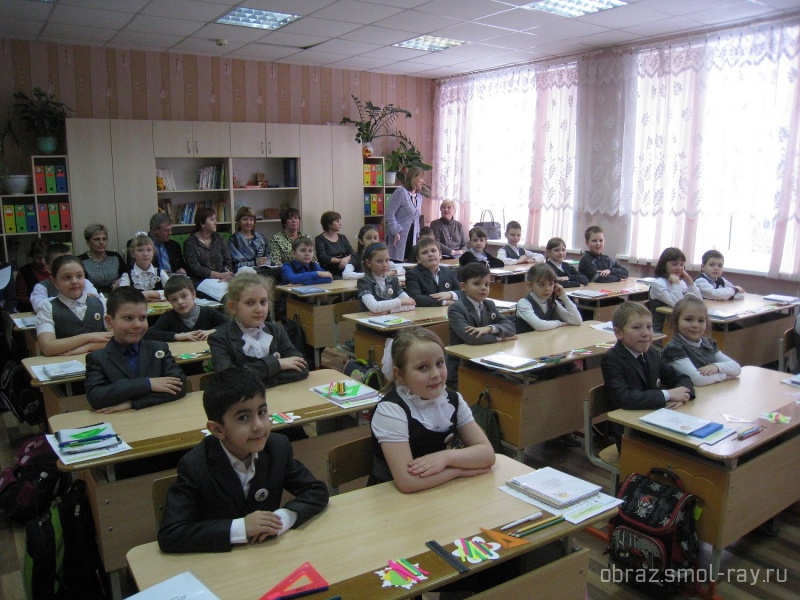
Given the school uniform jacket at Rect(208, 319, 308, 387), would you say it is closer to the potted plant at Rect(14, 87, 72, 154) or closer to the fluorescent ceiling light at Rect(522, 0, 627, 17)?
the fluorescent ceiling light at Rect(522, 0, 627, 17)

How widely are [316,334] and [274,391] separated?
8.64ft

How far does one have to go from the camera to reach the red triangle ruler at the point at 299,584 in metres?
1.43

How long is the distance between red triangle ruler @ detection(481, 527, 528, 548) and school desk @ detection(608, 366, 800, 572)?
3.49ft

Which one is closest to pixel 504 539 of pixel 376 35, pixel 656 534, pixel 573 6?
pixel 656 534

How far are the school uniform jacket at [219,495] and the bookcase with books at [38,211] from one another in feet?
19.3

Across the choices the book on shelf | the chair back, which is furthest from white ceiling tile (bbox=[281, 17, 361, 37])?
the book on shelf

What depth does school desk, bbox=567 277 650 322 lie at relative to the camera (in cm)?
544

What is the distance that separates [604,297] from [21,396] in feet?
14.4

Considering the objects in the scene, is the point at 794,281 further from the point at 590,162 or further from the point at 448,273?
the point at 448,273

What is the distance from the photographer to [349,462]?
212 cm

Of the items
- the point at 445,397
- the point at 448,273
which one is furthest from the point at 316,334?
the point at 445,397

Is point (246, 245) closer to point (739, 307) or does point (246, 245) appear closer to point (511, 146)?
point (511, 146)

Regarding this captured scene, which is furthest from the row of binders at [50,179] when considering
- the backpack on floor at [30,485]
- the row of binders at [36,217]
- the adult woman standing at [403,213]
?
the backpack on floor at [30,485]

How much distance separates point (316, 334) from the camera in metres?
5.51
